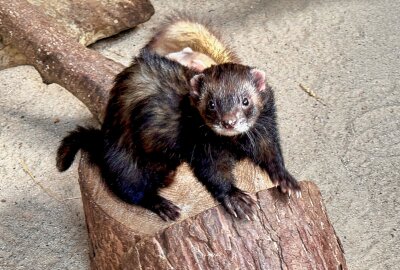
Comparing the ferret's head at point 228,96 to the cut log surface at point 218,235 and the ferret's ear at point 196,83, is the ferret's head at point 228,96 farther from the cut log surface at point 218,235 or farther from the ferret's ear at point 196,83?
the cut log surface at point 218,235

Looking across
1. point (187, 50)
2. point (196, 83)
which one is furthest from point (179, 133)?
point (187, 50)

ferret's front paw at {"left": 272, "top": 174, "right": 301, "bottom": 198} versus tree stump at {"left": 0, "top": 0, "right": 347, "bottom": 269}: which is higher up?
ferret's front paw at {"left": 272, "top": 174, "right": 301, "bottom": 198}

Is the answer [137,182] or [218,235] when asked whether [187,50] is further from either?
[218,235]

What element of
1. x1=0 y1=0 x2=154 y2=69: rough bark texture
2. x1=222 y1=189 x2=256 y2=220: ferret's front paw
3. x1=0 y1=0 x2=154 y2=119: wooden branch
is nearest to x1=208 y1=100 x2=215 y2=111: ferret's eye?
x1=222 y1=189 x2=256 y2=220: ferret's front paw

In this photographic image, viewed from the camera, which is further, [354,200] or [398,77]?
[398,77]

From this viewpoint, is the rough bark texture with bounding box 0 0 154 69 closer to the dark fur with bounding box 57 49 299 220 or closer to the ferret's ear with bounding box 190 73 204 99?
the dark fur with bounding box 57 49 299 220

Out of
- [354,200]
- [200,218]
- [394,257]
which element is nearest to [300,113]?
[354,200]

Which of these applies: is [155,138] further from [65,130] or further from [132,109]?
[65,130]
